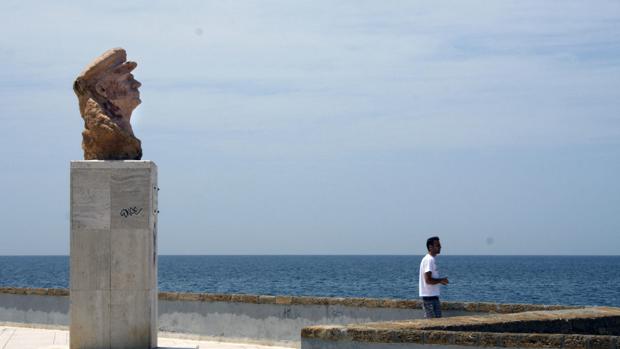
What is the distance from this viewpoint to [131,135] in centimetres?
1363

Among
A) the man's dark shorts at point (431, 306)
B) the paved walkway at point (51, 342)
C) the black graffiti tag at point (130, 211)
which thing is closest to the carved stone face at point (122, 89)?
the black graffiti tag at point (130, 211)

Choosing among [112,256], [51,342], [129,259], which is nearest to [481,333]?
[129,259]

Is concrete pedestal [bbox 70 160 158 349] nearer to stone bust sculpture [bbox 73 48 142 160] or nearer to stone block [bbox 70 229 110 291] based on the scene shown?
stone block [bbox 70 229 110 291]

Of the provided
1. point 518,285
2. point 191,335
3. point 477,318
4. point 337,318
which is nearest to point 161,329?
point 191,335

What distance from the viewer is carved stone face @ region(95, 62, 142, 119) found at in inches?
543

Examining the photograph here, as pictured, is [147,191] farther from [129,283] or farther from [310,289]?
[310,289]

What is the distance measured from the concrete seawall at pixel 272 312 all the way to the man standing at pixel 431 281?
113 cm

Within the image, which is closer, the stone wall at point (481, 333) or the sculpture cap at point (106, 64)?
the stone wall at point (481, 333)

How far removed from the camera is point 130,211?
516 inches

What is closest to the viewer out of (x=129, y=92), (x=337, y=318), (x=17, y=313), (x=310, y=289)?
(x=129, y=92)

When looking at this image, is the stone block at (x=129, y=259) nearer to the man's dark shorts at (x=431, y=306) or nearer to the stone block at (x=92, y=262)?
the stone block at (x=92, y=262)

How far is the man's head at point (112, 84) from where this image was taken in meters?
13.7

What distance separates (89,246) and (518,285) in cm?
7205

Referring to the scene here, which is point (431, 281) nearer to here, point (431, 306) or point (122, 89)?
point (431, 306)
